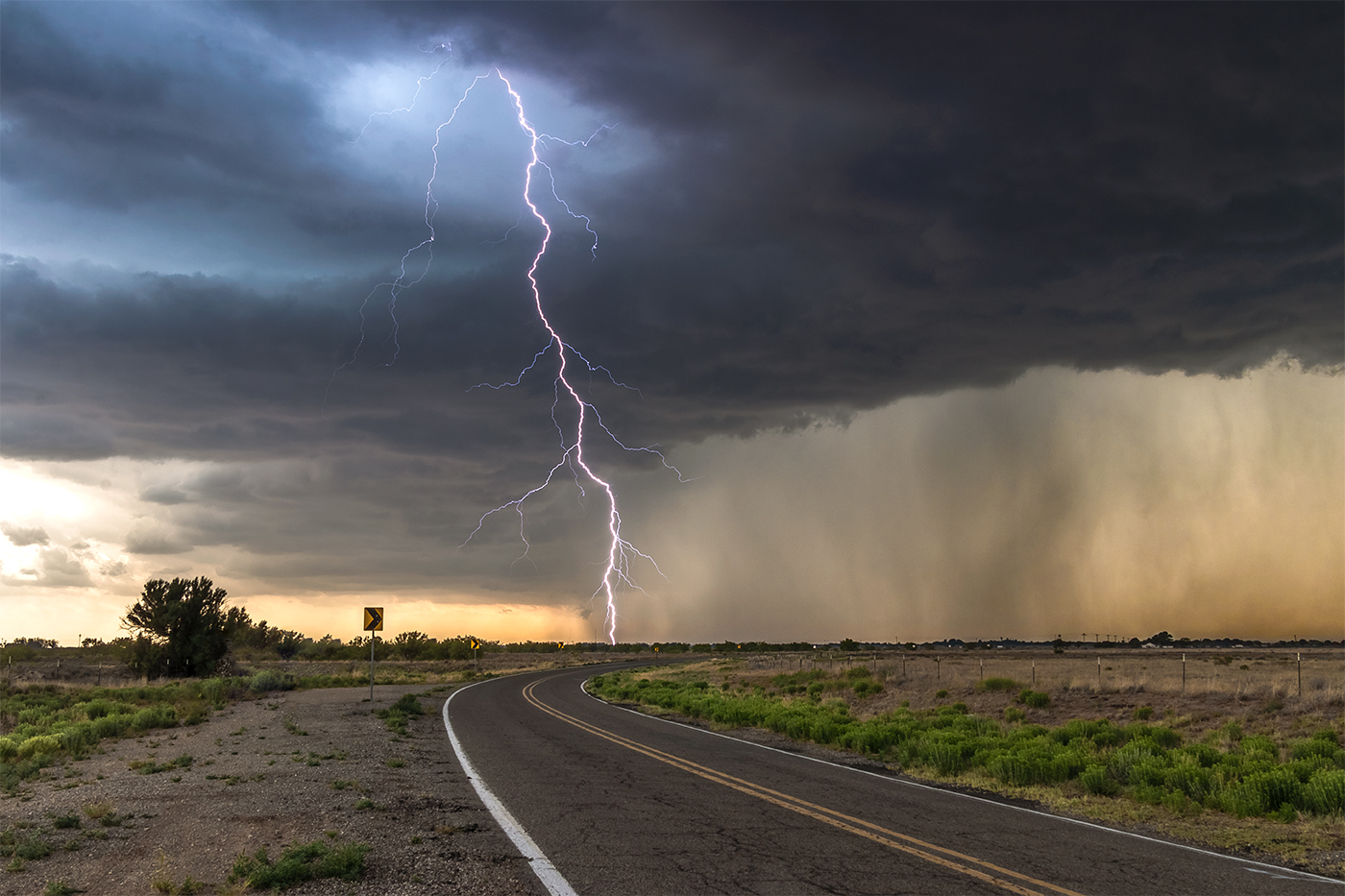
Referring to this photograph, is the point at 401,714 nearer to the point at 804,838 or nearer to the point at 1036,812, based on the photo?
the point at 804,838

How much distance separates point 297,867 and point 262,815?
3370 mm

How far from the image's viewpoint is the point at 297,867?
7574 millimetres

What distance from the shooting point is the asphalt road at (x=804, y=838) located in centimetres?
762

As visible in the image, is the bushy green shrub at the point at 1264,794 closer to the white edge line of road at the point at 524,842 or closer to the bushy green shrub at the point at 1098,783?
the bushy green shrub at the point at 1098,783

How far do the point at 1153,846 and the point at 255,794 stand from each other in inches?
454

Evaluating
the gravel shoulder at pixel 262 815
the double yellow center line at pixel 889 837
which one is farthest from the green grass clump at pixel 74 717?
the double yellow center line at pixel 889 837

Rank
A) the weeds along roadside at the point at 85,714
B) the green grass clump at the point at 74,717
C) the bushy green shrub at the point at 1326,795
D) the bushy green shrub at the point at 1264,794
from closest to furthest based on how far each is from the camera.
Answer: the bushy green shrub at the point at 1326,795 < the bushy green shrub at the point at 1264,794 < the green grass clump at the point at 74,717 < the weeds along roadside at the point at 85,714

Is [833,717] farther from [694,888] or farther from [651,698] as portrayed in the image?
[694,888]

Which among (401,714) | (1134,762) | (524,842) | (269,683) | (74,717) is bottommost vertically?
(269,683)

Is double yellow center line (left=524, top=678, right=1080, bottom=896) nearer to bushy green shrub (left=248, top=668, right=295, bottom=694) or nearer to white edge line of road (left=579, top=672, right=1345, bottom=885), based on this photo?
white edge line of road (left=579, top=672, right=1345, bottom=885)

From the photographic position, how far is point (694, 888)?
7.26 meters

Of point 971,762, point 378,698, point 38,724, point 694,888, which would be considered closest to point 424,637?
point 378,698

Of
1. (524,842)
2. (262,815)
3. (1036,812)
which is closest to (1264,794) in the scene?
(1036,812)

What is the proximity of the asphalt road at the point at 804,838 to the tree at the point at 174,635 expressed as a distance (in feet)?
130
